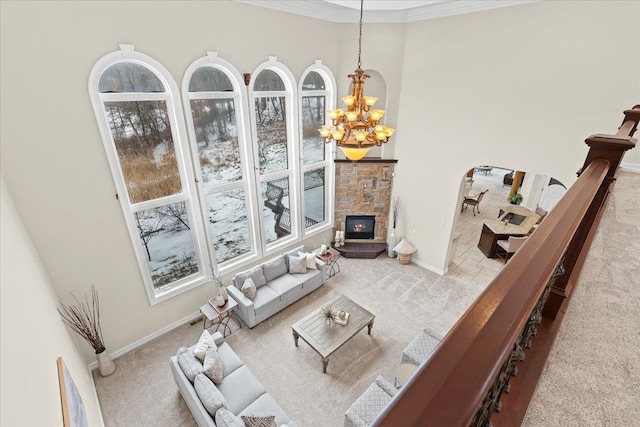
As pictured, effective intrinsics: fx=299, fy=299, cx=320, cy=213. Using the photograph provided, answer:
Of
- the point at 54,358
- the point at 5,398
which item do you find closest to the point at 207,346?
the point at 54,358

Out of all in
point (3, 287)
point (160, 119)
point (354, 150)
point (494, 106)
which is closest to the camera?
point (3, 287)

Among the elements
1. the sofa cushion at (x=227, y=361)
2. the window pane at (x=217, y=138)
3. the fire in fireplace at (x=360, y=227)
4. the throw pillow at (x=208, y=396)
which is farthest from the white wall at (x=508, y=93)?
the throw pillow at (x=208, y=396)

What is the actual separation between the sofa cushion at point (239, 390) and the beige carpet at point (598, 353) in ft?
11.4

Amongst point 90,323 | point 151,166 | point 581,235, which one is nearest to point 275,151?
point 151,166

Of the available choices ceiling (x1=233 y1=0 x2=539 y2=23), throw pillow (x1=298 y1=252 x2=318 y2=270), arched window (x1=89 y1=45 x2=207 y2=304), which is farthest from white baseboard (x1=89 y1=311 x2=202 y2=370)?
ceiling (x1=233 y1=0 x2=539 y2=23)

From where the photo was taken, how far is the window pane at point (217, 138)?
509cm

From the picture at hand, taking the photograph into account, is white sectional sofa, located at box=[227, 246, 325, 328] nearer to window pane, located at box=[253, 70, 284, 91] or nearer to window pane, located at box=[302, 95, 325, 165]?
window pane, located at box=[302, 95, 325, 165]

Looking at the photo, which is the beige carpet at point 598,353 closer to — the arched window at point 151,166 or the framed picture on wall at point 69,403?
the framed picture on wall at point 69,403

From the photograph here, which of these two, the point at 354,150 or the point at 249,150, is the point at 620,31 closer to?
the point at 354,150

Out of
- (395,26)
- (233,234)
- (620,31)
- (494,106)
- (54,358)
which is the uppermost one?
(395,26)

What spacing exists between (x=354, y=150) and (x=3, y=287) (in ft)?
10.8

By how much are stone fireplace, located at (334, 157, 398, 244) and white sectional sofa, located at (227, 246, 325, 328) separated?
186cm

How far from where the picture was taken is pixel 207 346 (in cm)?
416

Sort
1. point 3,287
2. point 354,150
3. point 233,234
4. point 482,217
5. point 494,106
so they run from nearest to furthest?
point 3,287 → point 354,150 → point 494,106 → point 233,234 → point 482,217
